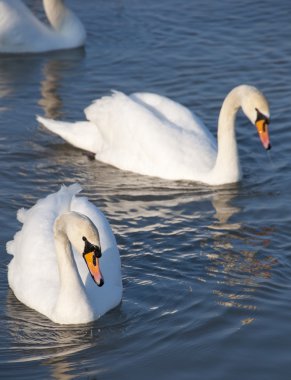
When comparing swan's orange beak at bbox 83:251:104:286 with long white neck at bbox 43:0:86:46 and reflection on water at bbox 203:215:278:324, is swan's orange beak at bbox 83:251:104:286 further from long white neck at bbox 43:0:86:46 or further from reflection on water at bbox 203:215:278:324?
long white neck at bbox 43:0:86:46

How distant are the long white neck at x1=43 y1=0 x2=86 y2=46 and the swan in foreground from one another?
367 centimetres

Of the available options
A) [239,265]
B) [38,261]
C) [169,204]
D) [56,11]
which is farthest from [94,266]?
[56,11]

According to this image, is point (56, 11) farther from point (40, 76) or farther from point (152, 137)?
point (152, 137)

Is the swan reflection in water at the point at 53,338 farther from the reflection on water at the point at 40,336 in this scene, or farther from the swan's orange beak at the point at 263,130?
the swan's orange beak at the point at 263,130

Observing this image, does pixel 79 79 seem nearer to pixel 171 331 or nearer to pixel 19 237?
pixel 19 237

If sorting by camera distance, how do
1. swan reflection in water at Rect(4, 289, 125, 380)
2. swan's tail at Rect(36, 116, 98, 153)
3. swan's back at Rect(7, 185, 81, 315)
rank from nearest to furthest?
1. swan reflection in water at Rect(4, 289, 125, 380)
2. swan's back at Rect(7, 185, 81, 315)
3. swan's tail at Rect(36, 116, 98, 153)

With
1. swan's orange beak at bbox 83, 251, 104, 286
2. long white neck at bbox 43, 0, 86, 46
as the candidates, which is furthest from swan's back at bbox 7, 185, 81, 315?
long white neck at bbox 43, 0, 86, 46

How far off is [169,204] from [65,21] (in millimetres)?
6155

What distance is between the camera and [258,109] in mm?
12617

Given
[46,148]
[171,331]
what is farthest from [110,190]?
[171,331]

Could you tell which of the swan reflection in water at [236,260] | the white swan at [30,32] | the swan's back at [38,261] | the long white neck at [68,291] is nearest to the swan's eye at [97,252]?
the long white neck at [68,291]

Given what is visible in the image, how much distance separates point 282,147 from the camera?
13719 millimetres

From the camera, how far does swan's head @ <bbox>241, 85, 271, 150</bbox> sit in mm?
12531

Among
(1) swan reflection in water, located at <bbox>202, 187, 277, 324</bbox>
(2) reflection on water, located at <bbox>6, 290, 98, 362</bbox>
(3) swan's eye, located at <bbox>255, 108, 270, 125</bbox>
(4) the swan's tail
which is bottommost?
(2) reflection on water, located at <bbox>6, 290, 98, 362</bbox>
